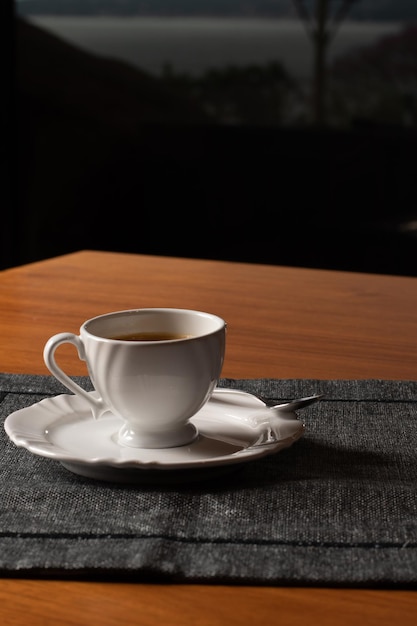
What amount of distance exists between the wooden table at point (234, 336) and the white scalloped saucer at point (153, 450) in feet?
0.39

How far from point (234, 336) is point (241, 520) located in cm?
50

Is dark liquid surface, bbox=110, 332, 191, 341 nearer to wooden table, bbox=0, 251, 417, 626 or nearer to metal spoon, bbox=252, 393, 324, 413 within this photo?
metal spoon, bbox=252, 393, 324, 413

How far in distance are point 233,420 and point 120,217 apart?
2.97m

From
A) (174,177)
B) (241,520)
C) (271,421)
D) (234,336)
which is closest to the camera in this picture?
(241,520)

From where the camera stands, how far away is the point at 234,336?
3.42 feet

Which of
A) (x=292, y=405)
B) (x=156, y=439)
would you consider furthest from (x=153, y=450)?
(x=292, y=405)

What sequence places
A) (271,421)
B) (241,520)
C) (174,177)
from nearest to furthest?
(241,520) → (271,421) → (174,177)

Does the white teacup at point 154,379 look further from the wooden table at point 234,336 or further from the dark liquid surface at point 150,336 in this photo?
the wooden table at point 234,336

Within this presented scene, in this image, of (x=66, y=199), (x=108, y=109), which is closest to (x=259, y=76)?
(x=108, y=109)

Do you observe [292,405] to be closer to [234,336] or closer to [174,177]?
[234,336]

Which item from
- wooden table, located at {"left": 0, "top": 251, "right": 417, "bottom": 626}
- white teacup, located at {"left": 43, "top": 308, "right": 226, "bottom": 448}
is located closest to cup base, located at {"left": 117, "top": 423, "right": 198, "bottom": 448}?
white teacup, located at {"left": 43, "top": 308, "right": 226, "bottom": 448}

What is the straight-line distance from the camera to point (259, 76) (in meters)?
3.34

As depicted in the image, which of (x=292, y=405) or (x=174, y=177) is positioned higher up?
(x=292, y=405)

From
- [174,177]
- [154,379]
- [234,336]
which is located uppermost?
[154,379]
